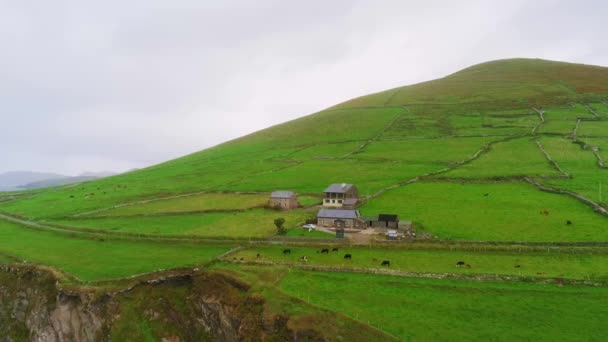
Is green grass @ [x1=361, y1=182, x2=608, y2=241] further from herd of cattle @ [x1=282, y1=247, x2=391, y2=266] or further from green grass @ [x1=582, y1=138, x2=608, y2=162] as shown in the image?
green grass @ [x1=582, y1=138, x2=608, y2=162]

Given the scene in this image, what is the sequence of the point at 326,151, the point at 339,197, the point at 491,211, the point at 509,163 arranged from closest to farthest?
the point at 491,211, the point at 339,197, the point at 509,163, the point at 326,151

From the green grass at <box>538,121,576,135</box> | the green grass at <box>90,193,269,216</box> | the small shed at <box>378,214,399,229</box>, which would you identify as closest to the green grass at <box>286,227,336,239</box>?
the small shed at <box>378,214,399,229</box>

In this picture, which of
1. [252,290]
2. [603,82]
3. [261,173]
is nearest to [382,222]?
[252,290]

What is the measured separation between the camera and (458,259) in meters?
48.9

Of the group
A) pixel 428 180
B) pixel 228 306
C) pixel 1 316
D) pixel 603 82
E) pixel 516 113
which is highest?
pixel 603 82

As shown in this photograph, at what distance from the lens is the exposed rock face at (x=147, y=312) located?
131 ft

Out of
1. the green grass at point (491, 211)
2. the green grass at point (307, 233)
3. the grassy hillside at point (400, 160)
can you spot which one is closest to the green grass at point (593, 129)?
the grassy hillside at point (400, 160)

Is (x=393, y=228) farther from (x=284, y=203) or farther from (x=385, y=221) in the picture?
(x=284, y=203)

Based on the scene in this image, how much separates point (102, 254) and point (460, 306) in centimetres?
5001

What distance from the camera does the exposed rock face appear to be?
39.8 m

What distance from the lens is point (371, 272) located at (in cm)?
4584

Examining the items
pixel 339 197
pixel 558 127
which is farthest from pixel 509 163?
pixel 339 197

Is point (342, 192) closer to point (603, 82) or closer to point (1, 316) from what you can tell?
point (1, 316)

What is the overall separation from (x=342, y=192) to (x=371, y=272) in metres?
30.2
